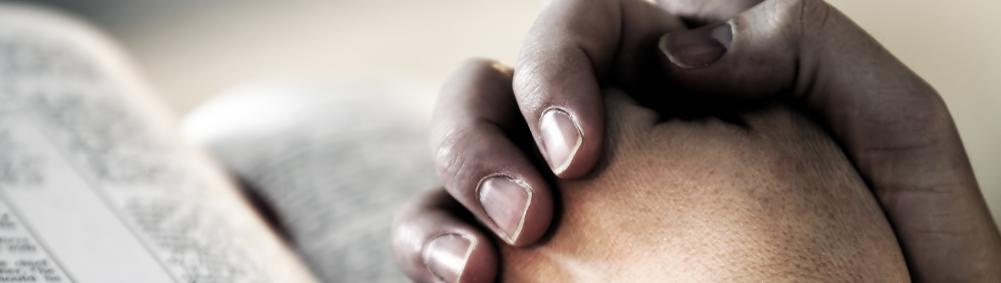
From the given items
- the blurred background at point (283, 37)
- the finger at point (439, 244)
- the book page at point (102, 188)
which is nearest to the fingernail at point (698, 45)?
the finger at point (439, 244)

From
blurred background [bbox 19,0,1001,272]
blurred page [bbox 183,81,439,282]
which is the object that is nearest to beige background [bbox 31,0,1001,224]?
blurred background [bbox 19,0,1001,272]

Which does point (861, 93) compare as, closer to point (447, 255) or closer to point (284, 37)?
point (447, 255)

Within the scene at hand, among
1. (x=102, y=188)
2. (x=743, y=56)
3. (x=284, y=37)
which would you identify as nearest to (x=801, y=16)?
(x=743, y=56)

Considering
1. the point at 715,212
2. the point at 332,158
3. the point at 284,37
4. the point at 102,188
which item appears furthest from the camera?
the point at 284,37

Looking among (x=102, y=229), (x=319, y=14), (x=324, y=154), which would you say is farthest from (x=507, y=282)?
(x=319, y=14)

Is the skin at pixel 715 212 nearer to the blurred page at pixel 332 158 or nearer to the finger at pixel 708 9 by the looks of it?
the finger at pixel 708 9

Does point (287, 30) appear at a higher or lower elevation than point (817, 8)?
lower

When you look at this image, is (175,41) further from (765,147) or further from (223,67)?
(765,147)
